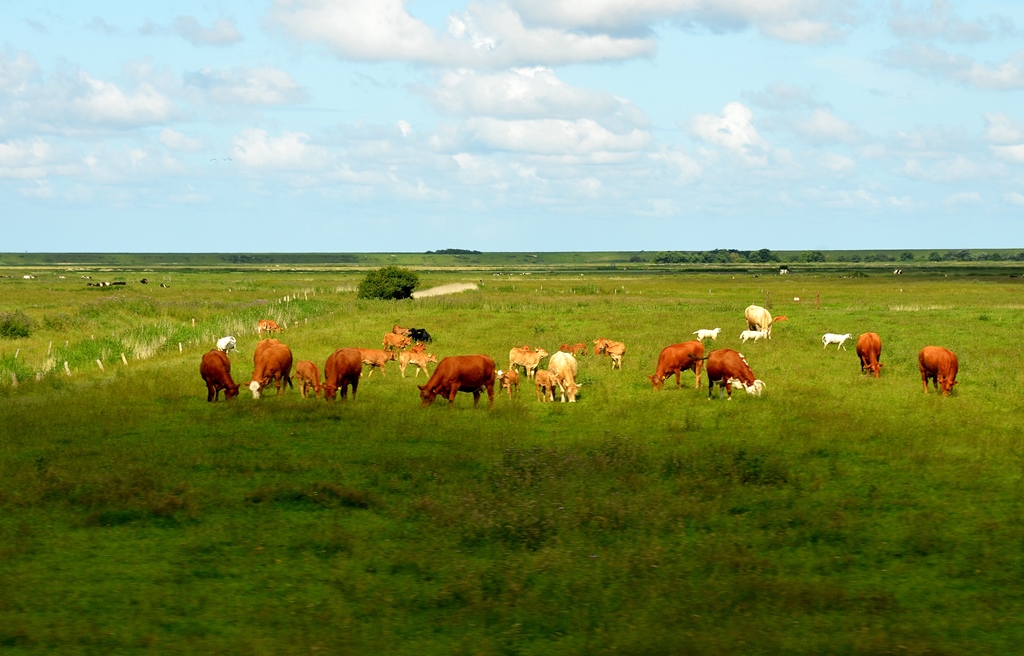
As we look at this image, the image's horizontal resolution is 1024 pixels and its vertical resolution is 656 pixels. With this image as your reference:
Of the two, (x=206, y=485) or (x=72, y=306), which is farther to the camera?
(x=72, y=306)

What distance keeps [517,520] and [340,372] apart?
11857 millimetres

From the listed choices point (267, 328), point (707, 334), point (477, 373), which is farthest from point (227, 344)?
point (707, 334)

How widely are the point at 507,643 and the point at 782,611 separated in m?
3.11

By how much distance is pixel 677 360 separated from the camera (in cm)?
2714

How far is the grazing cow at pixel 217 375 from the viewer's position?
24562mm

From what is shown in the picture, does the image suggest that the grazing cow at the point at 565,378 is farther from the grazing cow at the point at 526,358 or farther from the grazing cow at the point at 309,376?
the grazing cow at the point at 309,376

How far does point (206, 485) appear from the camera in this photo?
16.0 metres

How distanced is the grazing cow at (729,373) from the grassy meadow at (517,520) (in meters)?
0.48

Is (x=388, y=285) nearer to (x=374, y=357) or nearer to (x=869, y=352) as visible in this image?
(x=374, y=357)

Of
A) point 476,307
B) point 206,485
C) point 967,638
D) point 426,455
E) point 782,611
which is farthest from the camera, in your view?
point 476,307

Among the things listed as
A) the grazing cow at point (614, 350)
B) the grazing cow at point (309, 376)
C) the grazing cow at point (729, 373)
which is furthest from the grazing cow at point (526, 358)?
the grazing cow at point (309, 376)

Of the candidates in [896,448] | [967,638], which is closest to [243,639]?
[967,638]

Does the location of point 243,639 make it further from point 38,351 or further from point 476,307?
point 476,307

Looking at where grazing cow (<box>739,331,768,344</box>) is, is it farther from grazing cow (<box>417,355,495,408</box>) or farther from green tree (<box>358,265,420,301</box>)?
green tree (<box>358,265,420,301</box>)
